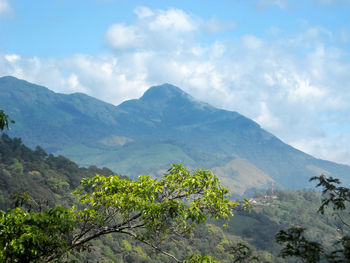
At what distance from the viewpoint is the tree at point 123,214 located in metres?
7.73

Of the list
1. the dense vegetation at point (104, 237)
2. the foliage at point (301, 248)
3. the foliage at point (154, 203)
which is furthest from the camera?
the dense vegetation at point (104, 237)

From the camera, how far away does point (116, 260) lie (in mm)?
92750

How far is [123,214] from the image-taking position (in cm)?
984

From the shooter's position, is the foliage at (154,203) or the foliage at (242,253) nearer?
the foliage at (242,253)

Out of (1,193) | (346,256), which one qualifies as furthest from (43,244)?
(1,193)

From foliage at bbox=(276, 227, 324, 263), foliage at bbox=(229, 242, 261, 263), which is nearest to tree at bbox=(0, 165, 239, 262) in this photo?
foliage at bbox=(229, 242, 261, 263)

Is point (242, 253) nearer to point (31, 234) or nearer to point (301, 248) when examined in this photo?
point (301, 248)

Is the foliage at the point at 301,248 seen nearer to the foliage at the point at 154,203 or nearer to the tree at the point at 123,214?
the tree at the point at 123,214

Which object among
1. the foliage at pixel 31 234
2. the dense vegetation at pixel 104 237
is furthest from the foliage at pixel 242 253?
the dense vegetation at pixel 104 237

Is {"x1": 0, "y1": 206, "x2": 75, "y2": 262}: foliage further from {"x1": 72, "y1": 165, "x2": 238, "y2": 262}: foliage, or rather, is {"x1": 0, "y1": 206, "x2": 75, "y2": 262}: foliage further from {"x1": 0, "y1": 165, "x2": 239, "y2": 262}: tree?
{"x1": 72, "y1": 165, "x2": 238, "y2": 262}: foliage

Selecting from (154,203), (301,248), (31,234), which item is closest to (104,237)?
(154,203)

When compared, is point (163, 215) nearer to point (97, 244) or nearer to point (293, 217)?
point (97, 244)

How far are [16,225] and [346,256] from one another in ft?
22.1

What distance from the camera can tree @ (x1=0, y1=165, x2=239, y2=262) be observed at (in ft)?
25.4
